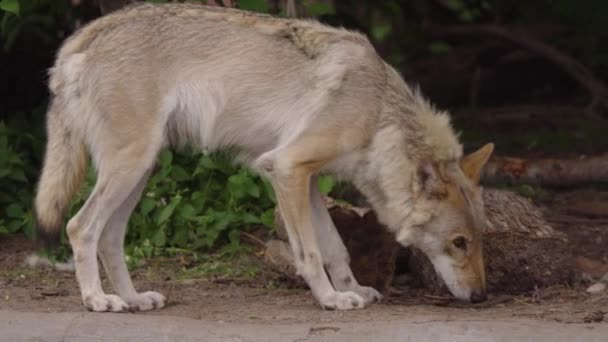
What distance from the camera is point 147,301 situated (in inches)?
243

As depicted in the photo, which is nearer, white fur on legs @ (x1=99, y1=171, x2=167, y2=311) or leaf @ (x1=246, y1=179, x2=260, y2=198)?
white fur on legs @ (x1=99, y1=171, x2=167, y2=311)

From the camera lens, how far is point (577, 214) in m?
8.62

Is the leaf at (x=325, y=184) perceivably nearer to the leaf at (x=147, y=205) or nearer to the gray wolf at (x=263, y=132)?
the gray wolf at (x=263, y=132)

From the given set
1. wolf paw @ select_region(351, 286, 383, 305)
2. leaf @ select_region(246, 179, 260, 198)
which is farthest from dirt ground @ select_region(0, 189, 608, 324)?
leaf @ select_region(246, 179, 260, 198)

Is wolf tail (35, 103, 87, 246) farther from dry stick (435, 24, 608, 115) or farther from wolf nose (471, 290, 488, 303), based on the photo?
dry stick (435, 24, 608, 115)

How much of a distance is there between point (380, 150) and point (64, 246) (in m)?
2.48

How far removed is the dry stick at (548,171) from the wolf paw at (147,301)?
11.2 feet

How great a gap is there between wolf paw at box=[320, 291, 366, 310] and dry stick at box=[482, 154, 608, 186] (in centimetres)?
303

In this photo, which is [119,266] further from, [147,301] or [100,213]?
[100,213]

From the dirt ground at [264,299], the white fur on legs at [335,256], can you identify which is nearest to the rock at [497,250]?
the dirt ground at [264,299]

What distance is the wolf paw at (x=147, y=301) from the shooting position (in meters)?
6.12

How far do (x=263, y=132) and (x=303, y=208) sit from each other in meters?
0.54

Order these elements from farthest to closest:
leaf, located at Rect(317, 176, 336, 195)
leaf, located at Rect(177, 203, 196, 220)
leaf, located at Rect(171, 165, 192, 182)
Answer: leaf, located at Rect(171, 165, 192, 182) → leaf, located at Rect(177, 203, 196, 220) → leaf, located at Rect(317, 176, 336, 195)

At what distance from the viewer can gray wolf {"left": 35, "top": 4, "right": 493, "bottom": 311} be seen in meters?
5.92
